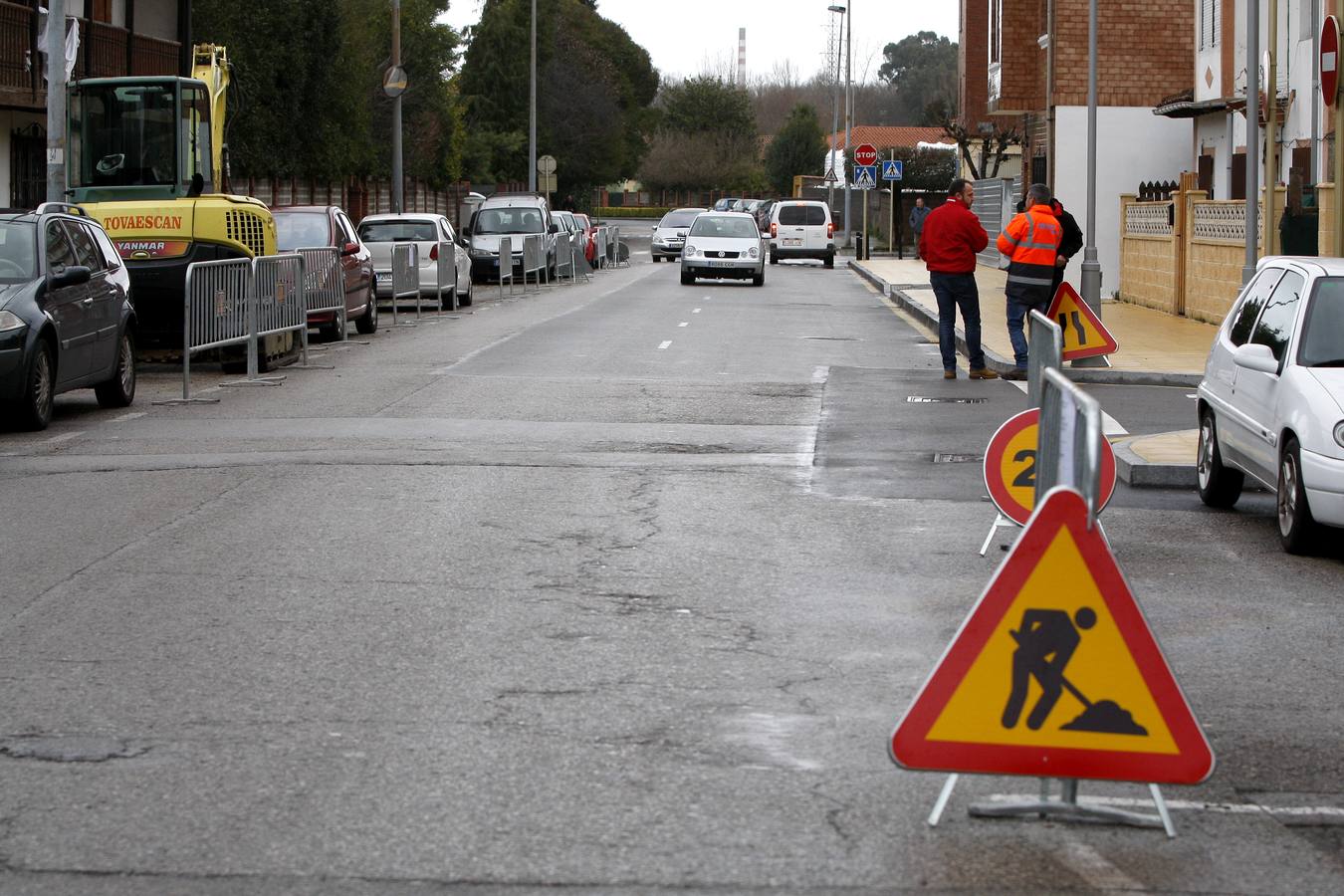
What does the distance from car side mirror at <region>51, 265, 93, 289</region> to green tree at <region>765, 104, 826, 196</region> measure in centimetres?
9758

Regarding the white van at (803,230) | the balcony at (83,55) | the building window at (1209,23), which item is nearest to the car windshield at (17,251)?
the balcony at (83,55)

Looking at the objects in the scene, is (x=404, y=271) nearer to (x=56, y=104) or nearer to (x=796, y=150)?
(x=56, y=104)

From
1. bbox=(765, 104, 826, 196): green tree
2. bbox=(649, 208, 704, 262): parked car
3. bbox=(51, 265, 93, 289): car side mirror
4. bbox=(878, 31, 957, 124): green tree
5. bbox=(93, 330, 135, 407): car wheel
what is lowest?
bbox=(93, 330, 135, 407): car wheel

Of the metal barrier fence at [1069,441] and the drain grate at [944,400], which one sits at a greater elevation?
the metal barrier fence at [1069,441]

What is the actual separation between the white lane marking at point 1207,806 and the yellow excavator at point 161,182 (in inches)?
592

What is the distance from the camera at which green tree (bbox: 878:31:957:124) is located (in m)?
151

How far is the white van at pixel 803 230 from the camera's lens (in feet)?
178

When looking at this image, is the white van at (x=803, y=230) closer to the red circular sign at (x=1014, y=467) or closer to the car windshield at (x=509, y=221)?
the car windshield at (x=509, y=221)

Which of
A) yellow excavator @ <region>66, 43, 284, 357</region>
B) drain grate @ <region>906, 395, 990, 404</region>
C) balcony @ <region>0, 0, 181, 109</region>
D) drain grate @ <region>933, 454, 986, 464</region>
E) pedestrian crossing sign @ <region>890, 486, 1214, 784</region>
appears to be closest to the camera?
pedestrian crossing sign @ <region>890, 486, 1214, 784</region>

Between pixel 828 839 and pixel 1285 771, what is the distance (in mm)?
1670

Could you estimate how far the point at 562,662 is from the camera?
7207mm

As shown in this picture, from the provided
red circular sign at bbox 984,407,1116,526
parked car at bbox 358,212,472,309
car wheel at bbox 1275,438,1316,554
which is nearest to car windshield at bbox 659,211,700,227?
parked car at bbox 358,212,472,309

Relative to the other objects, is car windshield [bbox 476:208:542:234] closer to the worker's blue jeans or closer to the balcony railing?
the balcony railing

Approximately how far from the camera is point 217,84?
25.2m
